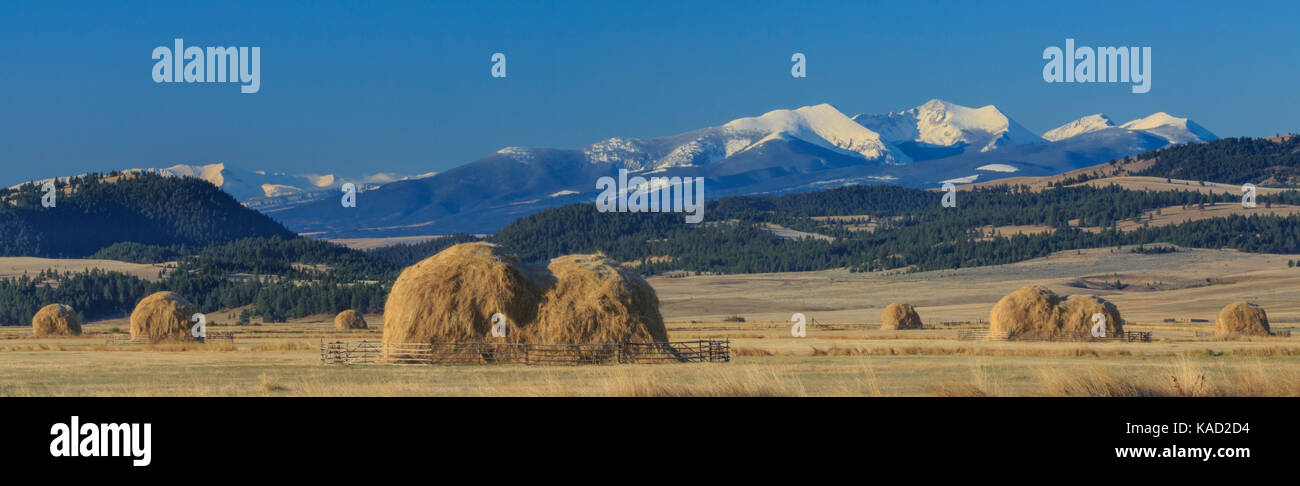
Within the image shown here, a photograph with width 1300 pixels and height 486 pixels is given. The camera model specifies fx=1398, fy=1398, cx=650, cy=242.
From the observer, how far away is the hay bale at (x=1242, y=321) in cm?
7419

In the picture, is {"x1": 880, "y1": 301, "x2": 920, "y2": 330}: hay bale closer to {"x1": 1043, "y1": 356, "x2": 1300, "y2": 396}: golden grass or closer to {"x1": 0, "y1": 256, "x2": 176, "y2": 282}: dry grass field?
{"x1": 1043, "y1": 356, "x2": 1300, "y2": 396}: golden grass

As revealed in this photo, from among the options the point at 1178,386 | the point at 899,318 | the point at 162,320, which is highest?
the point at 1178,386

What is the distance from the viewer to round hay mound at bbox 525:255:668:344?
44.7 metres

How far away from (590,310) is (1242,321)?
4471 centimetres

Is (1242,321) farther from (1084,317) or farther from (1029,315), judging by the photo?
(1029,315)

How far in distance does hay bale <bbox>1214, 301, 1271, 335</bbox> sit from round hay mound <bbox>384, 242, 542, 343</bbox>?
149ft

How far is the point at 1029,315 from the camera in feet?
227

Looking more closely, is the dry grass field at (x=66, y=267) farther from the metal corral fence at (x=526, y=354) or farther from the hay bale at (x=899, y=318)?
the metal corral fence at (x=526, y=354)

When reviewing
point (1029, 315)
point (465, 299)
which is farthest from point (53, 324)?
point (1029, 315)

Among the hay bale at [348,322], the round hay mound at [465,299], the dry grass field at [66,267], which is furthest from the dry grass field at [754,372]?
the dry grass field at [66,267]

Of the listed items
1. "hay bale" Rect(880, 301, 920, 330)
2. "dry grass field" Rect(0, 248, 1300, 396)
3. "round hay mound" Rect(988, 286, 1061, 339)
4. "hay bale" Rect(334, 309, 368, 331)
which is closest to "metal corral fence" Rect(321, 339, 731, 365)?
"dry grass field" Rect(0, 248, 1300, 396)
